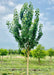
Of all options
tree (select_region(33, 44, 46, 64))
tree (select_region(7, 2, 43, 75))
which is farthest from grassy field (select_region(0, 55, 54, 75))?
tree (select_region(7, 2, 43, 75))

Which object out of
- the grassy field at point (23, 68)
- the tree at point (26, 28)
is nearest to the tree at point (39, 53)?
the grassy field at point (23, 68)

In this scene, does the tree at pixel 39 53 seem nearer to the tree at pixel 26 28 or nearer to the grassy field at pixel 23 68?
the grassy field at pixel 23 68

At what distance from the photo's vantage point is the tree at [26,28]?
10070 millimetres

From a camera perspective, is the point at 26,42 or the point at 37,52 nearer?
the point at 26,42

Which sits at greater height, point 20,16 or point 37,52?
point 20,16

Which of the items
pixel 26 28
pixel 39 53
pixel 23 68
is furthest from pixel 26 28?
pixel 39 53

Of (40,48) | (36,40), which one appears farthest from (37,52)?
(36,40)

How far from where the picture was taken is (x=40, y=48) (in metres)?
34.1

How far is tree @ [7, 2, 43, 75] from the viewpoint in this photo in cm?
1007

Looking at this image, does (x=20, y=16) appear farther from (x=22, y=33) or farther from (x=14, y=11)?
(x=22, y=33)

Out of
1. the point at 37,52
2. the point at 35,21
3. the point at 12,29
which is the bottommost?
the point at 37,52

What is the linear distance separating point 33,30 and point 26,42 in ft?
4.02

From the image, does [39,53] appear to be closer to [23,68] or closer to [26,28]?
[23,68]

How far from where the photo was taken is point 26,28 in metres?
10.1
